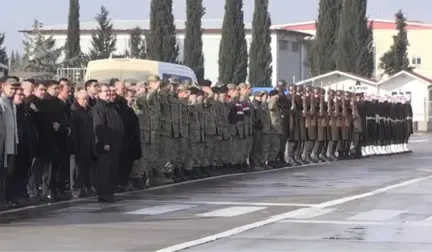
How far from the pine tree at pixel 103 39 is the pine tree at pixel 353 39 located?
16.2m

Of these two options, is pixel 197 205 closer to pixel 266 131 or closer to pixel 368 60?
pixel 266 131

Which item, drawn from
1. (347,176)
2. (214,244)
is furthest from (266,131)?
(214,244)

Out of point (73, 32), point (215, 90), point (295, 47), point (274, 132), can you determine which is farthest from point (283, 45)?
point (215, 90)

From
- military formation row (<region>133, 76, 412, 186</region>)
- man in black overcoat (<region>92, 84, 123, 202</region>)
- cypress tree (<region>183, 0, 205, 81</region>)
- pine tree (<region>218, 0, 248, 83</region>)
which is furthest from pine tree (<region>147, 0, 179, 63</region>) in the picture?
man in black overcoat (<region>92, 84, 123, 202</region>)

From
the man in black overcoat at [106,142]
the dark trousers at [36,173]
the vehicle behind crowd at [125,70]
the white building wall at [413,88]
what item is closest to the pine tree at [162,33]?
the white building wall at [413,88]

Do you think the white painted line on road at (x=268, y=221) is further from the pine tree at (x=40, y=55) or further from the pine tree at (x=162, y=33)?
the pine tree at (x=162, y=33)

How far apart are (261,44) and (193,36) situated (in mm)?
4895

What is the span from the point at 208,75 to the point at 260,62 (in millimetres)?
12080

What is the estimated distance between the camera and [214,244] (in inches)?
472

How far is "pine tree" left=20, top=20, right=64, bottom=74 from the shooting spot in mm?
61906

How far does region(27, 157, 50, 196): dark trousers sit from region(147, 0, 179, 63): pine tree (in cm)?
5191

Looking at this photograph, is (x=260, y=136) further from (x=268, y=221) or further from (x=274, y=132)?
(x=268, y=221)

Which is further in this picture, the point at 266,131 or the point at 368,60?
the point at 368,60

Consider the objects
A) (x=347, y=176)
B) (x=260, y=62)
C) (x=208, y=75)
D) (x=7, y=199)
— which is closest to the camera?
(x=7, y=199)
